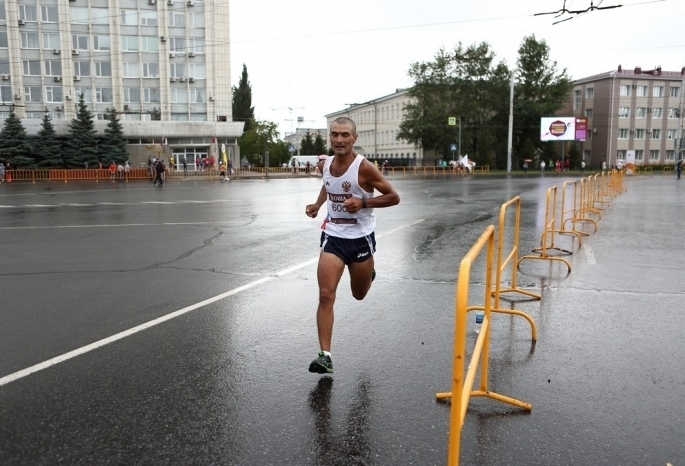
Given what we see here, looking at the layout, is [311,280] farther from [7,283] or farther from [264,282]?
[7,283]

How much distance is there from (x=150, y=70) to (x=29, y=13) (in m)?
12.4

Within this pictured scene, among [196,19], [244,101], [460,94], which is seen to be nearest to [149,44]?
[196,19]

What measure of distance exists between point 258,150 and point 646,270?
79.9 metres

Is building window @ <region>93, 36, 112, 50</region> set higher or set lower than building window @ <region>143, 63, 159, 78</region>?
higher

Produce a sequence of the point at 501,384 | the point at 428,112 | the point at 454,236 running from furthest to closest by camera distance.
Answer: the point at 428,112, the point at 454,236, the point at 501,384

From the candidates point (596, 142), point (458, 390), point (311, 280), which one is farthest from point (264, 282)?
point (596, 142)

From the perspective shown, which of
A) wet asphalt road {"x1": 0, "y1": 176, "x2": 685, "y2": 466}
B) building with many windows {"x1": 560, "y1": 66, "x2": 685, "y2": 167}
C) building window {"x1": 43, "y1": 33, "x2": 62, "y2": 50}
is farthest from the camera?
building with many windows {"x1": 560, "y1": 66, "x2": 685, "y2": 167}

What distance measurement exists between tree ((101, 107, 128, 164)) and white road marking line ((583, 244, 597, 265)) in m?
50.0

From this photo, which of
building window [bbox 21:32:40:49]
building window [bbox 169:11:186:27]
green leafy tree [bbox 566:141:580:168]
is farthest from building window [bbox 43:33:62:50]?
green leafy tree [bbox 566:141:580:168]

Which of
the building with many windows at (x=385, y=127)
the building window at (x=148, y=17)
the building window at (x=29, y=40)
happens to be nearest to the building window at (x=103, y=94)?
the building window at (x=29, y=40)

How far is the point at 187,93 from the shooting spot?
62.0m

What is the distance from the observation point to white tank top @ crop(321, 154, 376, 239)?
466 centimetres

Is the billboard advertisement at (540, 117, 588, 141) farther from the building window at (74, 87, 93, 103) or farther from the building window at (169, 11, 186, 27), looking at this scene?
the building window at (74, 87, 93, 103)

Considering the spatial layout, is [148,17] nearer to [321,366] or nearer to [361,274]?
[361,274]
